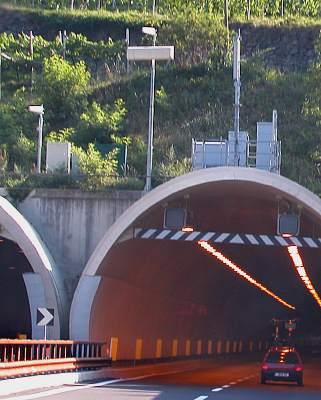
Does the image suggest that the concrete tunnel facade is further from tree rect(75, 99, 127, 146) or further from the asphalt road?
tree rect(75, 99, 127, 146)

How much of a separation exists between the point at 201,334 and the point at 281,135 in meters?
14.0

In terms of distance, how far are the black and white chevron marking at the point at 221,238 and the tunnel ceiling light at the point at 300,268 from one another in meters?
3.67

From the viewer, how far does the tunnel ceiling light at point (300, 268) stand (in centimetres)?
4628

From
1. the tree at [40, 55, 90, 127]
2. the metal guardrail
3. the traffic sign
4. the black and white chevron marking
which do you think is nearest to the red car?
the black and white chevron marking

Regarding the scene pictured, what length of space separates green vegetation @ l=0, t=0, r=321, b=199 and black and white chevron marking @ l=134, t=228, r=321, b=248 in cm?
1103

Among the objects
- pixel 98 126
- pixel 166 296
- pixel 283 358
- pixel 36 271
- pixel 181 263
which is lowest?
pixel 283 358

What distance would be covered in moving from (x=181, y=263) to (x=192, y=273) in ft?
12.7

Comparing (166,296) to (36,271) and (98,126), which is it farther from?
(98,126)

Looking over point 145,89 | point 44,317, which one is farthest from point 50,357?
point 145,89

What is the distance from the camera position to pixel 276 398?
29328 mm

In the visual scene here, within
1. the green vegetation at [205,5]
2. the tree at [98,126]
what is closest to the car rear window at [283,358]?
the tree at [98,126]

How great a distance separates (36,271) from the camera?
39.4 metres

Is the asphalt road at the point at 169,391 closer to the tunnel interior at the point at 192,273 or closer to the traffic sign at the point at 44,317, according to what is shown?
the traffic sign at the point at 44,317

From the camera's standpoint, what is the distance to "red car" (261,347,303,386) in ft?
129
